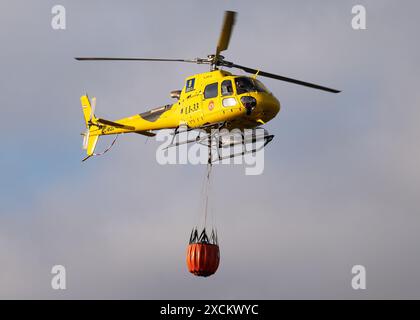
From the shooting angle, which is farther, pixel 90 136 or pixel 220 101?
pixel 90 136

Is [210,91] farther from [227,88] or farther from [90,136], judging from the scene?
[90,136]

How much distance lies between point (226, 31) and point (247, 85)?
2.98 metres

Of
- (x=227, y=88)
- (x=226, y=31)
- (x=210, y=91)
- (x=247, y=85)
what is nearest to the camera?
(x=226, y=31)

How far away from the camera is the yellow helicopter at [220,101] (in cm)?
3925

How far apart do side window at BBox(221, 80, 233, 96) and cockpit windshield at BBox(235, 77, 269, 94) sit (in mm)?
315

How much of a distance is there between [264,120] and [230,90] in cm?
208

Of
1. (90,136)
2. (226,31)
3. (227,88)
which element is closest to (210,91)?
(227,88)

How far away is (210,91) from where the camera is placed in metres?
40.7

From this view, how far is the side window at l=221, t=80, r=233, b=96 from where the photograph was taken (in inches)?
1571

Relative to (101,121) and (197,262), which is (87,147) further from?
(197,262)

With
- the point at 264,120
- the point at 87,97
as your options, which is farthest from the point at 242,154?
the point at 87,97

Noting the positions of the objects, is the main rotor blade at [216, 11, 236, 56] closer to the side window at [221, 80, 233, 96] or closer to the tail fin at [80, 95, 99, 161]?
the side window at [221, 80, 233, 96]

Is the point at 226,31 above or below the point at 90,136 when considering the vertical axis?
above

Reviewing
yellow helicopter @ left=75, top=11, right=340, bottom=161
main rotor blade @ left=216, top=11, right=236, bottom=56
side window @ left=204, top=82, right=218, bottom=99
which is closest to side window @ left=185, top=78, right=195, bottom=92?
yellow helicopter @ left=75, top=11, right=340, bottom=161
